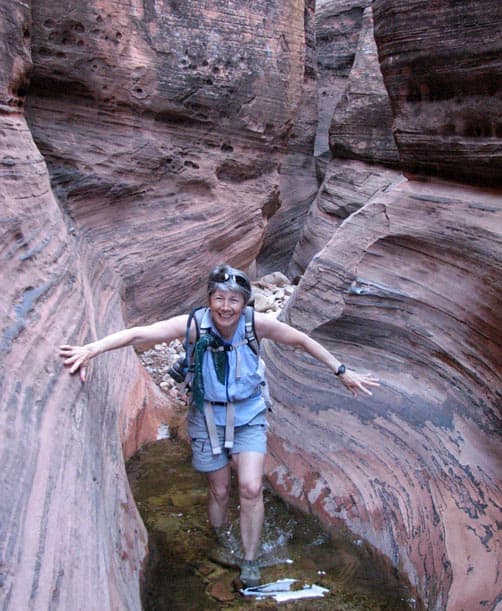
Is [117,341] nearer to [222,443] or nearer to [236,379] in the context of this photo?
[236,379]

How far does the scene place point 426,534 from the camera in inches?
158

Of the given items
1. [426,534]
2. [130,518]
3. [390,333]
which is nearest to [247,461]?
[130,518]

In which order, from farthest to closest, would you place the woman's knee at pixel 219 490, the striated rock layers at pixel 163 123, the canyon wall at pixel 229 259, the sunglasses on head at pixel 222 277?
the striated rock layers at pixel 163 123, the woman's knee at pixel 219 490, the sunglasses on head at pixel 222 277, the canyon wall at pixel 229 259

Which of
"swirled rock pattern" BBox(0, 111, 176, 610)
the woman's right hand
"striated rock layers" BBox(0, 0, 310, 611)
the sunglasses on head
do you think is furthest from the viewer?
the sunglasses on head

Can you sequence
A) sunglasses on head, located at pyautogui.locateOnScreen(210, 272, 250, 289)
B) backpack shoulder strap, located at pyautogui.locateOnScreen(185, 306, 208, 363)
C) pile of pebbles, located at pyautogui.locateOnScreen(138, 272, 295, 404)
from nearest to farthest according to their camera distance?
sunglasses on head, located at pyautogui.locateOnScreen(210, 272, 250, 289) < backpack shoulder strap, located at pyautogui.locateOnScreen(185, 306, 208, 363) < pile of pebbles, located at pyautogui.locateOnScreen(138, 272, 295, 404)

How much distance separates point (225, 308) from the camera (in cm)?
378

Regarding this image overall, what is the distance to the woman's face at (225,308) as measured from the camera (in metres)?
3.78

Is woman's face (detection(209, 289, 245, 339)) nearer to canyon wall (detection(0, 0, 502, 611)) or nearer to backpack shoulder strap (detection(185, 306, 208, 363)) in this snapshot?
backpack shoulder strap (detection(185, 306, 208, 363))

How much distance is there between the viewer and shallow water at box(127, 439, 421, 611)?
3.82 m

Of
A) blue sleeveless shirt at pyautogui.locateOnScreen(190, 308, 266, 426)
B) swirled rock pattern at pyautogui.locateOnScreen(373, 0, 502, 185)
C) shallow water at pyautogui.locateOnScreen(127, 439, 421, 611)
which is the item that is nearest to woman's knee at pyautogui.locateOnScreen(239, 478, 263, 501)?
blue sleeveless shirt at pyautogui.locateOnScreen(190, 308, 266, 426)

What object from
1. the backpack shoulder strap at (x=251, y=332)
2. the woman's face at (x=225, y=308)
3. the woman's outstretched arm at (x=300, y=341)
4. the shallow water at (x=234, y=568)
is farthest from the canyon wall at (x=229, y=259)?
the backpack shoulder strap at (x=251, y=332)

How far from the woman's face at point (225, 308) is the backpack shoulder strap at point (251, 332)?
0.07 m

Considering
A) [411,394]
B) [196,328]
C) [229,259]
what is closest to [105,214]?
[229,259]

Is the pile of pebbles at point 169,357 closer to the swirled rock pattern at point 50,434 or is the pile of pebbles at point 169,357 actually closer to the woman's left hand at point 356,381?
the swirled rock pattern at point 50,434
